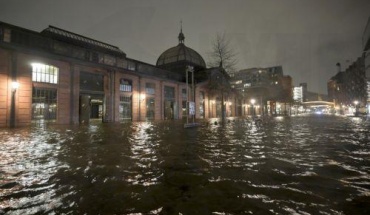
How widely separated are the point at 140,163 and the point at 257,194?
2903mm

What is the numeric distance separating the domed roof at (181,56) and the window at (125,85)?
787 inches

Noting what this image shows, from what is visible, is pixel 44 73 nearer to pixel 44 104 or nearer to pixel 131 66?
pixel 44 104

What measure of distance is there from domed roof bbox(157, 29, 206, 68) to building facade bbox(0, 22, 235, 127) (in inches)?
434

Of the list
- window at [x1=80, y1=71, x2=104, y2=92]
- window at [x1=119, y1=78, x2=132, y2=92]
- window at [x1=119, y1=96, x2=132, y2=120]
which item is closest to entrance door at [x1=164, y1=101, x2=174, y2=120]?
window at [x1=119, y1=96, x2=132, y2=120]

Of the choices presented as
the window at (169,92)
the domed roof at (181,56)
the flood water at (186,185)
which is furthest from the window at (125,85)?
the flood water at (186,185)

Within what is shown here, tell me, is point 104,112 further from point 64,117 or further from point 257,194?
point 257,194

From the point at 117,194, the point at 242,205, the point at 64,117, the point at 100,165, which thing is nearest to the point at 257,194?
the point at 242,205

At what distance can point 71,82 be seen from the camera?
24.5 meters

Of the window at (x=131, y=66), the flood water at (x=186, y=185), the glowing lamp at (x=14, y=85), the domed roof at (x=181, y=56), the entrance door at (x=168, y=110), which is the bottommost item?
the flood water at (x=186, y=185)

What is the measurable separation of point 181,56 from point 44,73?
105ft

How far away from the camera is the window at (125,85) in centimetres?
3045

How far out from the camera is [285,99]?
236 feet

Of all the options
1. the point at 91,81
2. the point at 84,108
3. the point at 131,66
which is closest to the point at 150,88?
the point at 131,66

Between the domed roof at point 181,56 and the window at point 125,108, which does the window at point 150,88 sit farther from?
the domed roof at point 181,56
